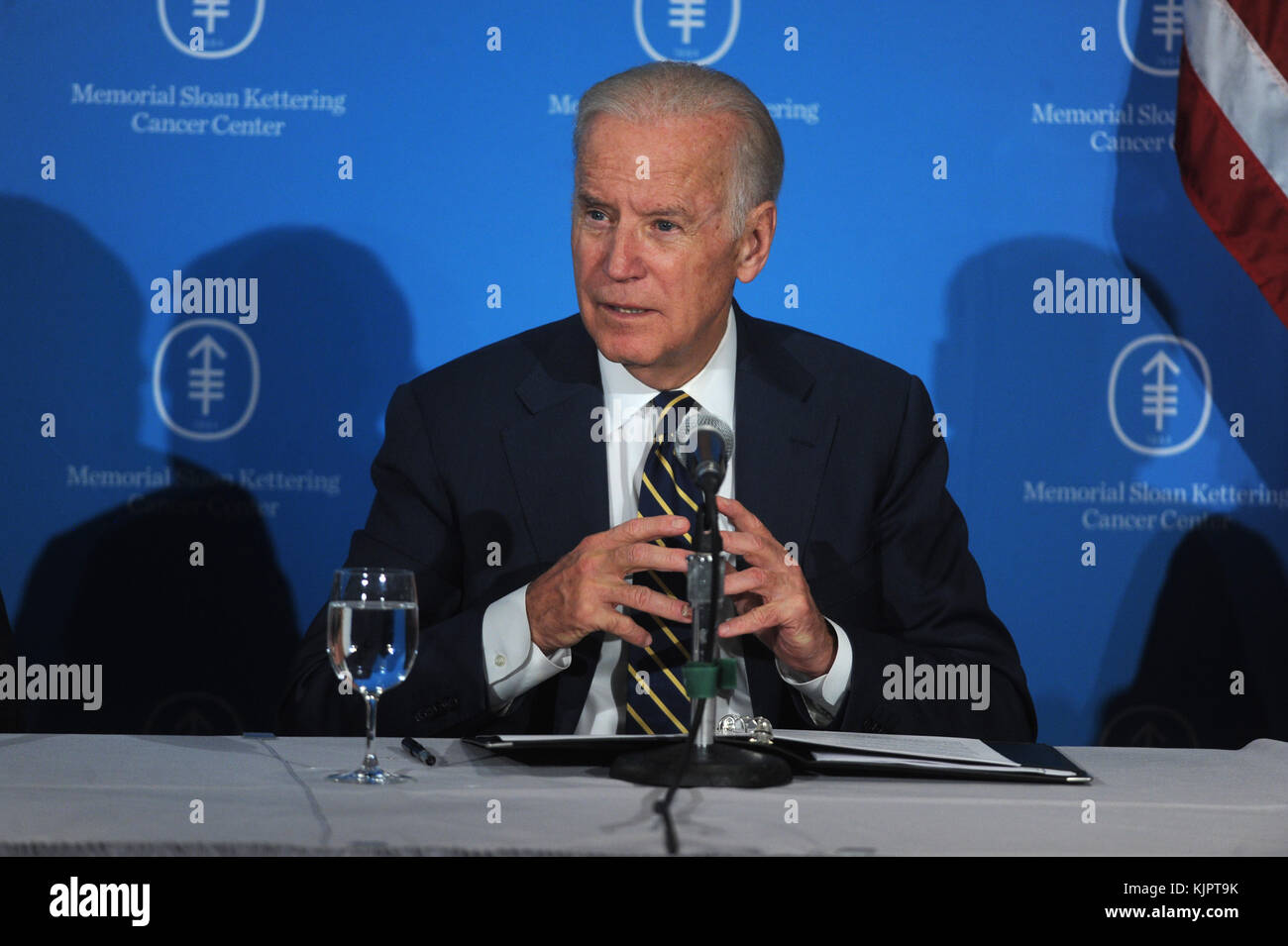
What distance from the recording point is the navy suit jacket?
2426mm

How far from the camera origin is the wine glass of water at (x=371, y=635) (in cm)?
146

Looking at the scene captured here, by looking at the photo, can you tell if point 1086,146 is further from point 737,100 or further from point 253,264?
point 253,264

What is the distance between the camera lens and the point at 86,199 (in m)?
3.14

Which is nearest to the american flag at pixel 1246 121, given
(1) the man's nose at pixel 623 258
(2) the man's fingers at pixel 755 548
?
(1) the man's nose at pixel 623 258

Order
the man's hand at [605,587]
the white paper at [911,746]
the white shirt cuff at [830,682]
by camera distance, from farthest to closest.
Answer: the white shirt cuff at [830,682], the man's hand at [605,587], the white paper at [911,746]

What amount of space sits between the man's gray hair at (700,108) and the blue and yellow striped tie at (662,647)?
595mm

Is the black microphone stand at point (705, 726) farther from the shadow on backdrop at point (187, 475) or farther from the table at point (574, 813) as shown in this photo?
the shadow on backdrop at point (187, 475)

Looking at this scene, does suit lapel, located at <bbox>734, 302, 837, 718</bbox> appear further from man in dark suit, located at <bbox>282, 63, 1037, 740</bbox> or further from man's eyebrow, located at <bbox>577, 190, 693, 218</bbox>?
man's eyebrow, located at <bbox>577, 190, 693, 218</bbox>

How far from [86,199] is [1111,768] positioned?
2684 mm

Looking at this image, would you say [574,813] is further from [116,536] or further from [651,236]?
[116,536]

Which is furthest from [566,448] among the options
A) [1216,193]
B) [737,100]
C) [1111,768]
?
[1216,193]

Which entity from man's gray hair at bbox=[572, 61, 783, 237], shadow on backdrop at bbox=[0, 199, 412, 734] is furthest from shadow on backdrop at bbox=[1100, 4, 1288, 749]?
shadow on backdrop at bbox=[0, 199, 412, 734]

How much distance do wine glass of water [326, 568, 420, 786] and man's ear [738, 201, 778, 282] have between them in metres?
1.49

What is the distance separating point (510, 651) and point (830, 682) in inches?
21.6
